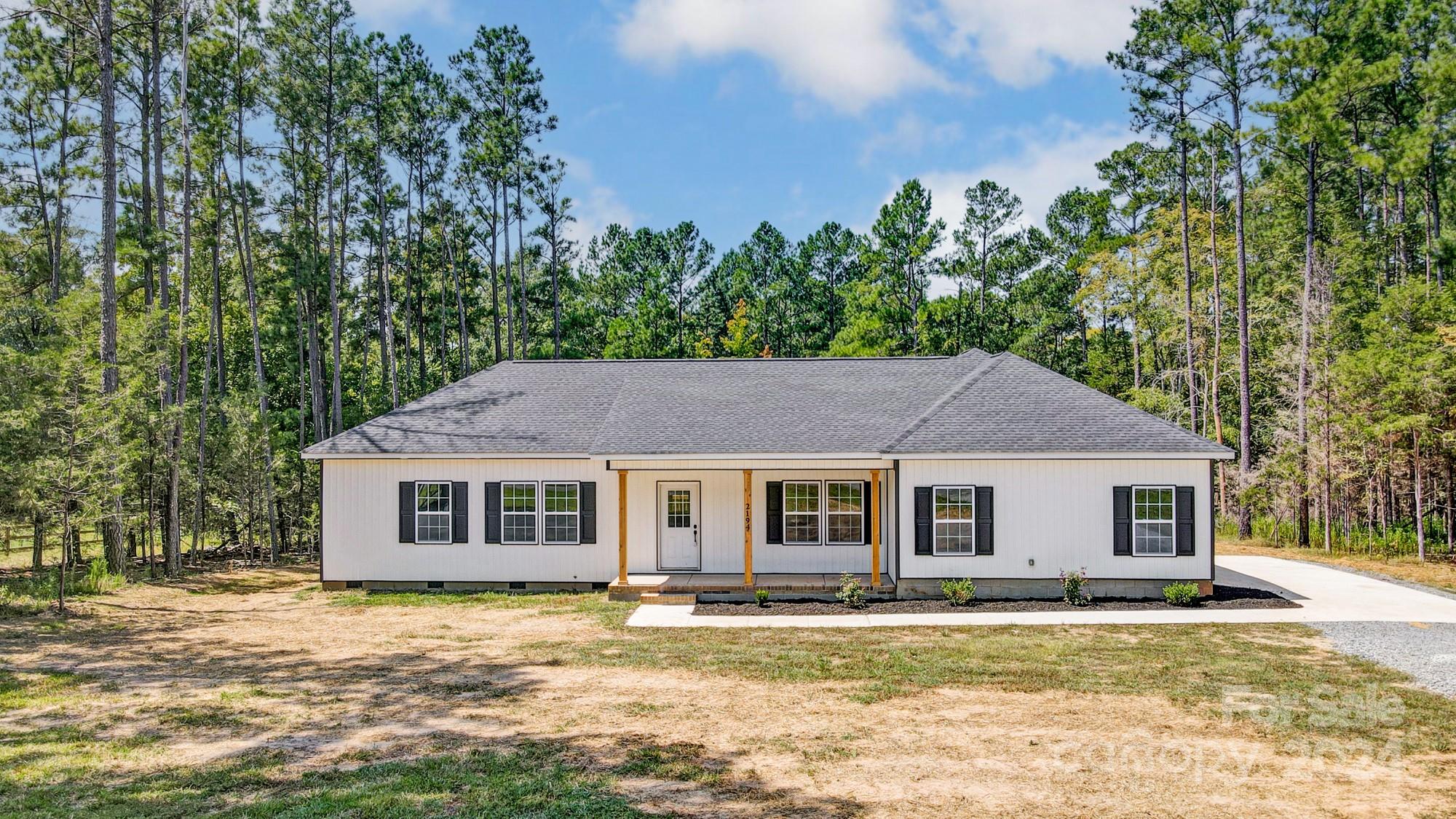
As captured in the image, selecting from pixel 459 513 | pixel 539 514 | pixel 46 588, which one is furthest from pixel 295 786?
pixel 46 588

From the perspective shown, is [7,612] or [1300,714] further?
[7,612]

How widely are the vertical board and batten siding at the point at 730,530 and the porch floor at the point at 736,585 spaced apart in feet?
1.06

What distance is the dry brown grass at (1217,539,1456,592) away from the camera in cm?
1734

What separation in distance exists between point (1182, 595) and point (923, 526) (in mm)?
4383

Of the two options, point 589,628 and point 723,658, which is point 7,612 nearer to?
point 589,628

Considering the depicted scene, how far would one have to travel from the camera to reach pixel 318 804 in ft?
20.9

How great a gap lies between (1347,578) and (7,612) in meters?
24.4

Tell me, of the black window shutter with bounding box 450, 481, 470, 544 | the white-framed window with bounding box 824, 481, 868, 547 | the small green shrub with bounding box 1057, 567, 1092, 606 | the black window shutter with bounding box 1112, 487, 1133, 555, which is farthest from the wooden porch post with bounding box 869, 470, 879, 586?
the black window shutter with bounding box 450, 481, 470, 544

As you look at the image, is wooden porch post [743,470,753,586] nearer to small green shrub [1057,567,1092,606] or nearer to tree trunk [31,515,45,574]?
small green shrub [1057,567,1092,606]

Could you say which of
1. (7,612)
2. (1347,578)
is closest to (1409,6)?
(1347,578)

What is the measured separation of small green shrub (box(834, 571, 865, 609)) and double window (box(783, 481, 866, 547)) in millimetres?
1810

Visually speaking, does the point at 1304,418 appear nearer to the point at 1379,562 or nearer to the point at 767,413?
the point at 1379,562

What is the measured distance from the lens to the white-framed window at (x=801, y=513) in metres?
17.0

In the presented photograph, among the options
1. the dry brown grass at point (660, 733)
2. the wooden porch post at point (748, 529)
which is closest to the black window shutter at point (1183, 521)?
the dry brown grass at point (660, 733)
